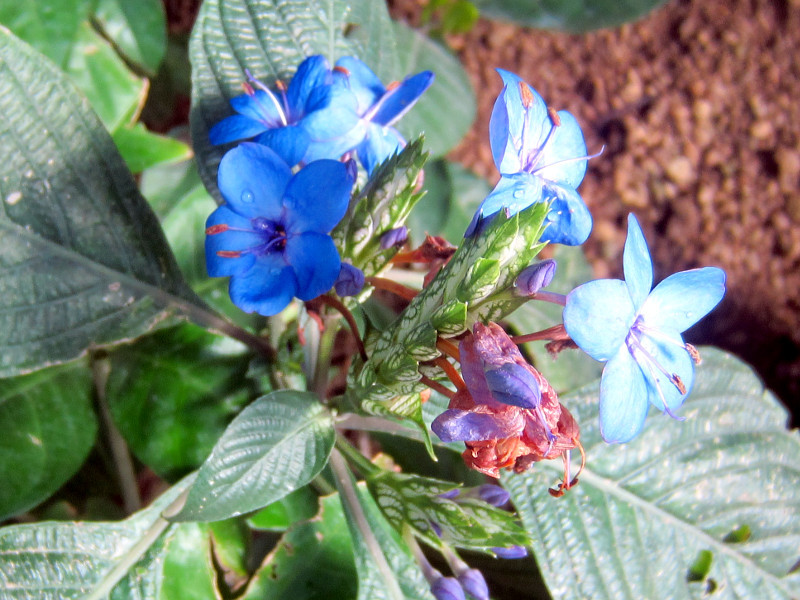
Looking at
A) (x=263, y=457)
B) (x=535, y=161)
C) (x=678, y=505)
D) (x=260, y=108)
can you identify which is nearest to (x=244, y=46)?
(x=260, y=108)

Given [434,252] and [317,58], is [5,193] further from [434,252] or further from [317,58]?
[434,252]

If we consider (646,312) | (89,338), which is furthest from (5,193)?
(646,312)

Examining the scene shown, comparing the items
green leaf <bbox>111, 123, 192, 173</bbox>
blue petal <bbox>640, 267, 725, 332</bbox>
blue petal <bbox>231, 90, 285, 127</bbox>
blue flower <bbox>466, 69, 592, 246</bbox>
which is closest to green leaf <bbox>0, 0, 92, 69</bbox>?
green leaf <bbox>111, 123, 192, 173</bbox>

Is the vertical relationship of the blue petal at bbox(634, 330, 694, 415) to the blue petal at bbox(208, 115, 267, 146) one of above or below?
below

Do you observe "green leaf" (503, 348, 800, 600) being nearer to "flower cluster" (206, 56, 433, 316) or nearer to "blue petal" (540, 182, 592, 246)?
"blue petal" (540, 182, 592, 246)

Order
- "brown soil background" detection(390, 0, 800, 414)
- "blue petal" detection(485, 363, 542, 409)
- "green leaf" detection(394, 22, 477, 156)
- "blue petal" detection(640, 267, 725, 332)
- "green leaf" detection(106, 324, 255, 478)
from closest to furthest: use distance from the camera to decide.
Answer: "blue petal" detection(485, 363, 542, 409), "blue petal" detection(640, 267, 725, 332), "green leaf" detection(106, 324, 255, 478), "green leaf" detection(394, 22, 477, 156), "brown soil background" detection(390, 0, 800, 414)

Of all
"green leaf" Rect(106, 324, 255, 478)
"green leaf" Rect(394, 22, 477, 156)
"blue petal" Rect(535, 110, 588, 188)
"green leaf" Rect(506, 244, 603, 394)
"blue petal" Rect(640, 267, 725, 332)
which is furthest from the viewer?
"green leaf" Rect(394, 22, 477, 156)

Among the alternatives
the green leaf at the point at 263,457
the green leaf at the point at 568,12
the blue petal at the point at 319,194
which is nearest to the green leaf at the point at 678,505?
the green leaf at the point at 263,457

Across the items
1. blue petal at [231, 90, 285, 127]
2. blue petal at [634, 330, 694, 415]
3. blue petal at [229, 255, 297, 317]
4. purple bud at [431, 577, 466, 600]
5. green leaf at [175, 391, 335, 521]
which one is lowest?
purple bud at [431, 577, 466, 600]

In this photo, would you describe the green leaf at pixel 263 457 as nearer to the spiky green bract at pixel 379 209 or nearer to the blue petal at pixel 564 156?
the spiky green bract at pixel 379 209
